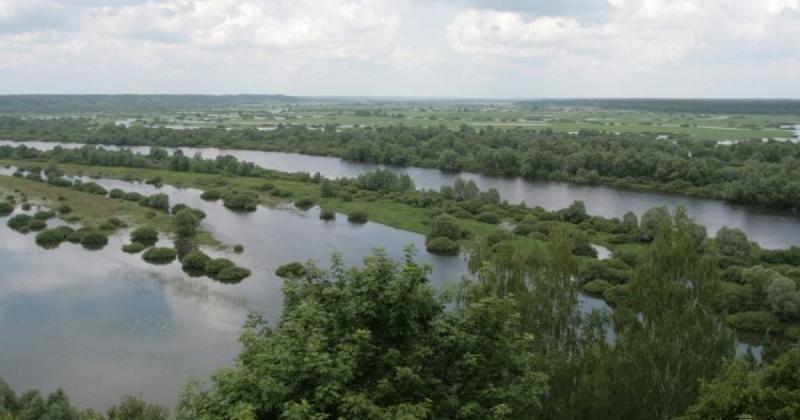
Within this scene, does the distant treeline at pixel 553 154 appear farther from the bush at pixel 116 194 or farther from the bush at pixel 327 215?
→ the bush at pixel 116 194

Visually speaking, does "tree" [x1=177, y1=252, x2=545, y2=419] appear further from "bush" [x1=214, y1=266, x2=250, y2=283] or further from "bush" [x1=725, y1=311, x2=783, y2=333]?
"bush" [x1=214, y1=266, x2=250, y2=283]

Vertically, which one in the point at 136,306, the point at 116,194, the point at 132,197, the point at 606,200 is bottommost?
the point at 136,306

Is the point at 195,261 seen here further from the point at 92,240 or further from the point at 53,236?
the point at 53,236

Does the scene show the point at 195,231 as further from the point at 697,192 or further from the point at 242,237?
the point at 697,192

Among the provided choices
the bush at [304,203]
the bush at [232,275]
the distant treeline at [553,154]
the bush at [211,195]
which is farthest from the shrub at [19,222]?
the distant treeline at [553,154]

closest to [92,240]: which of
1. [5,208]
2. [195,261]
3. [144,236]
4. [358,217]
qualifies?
[144,236]
